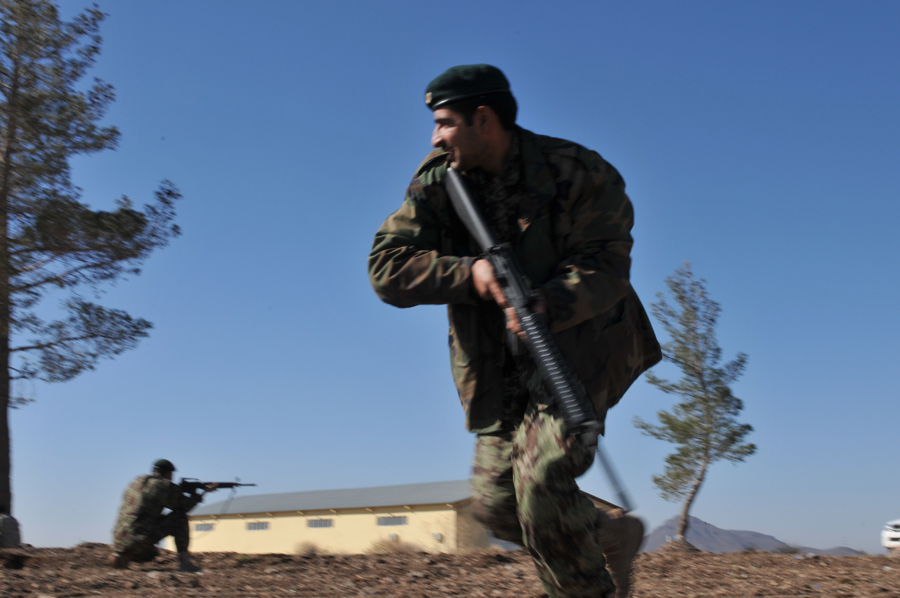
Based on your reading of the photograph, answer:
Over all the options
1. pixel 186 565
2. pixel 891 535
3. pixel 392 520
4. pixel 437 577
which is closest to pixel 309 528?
pixel 392 520

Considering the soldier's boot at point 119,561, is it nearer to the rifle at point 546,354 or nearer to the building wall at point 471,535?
the building wall at point 471,535

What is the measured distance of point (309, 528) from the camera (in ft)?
91.3

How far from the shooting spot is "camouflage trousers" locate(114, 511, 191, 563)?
756 cm

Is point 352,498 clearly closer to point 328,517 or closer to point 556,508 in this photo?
point 328,517

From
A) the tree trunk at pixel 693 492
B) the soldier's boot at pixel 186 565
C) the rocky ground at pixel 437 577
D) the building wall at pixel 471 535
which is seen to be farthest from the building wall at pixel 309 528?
the rocky ground at pixel 437 577

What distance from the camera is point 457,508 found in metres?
20.2

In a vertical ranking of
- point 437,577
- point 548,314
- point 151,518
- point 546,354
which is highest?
point 548,314

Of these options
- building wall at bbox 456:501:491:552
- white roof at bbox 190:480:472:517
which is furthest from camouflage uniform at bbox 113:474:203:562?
white roof at bbox 190:480:472:517

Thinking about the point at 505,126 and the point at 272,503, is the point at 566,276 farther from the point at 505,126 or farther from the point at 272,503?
the point at 272,503

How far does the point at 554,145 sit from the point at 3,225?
1022 centimetres

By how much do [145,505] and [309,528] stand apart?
68.6ft

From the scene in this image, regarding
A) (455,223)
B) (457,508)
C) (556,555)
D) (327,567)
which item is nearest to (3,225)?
(327,567)

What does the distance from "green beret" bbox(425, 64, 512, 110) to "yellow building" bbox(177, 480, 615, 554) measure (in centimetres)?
1776

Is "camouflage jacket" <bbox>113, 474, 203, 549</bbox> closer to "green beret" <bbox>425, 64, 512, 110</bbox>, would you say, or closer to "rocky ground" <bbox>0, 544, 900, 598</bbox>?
"rocky ground" <bbox>0, 544, 900, 598</bbox>
